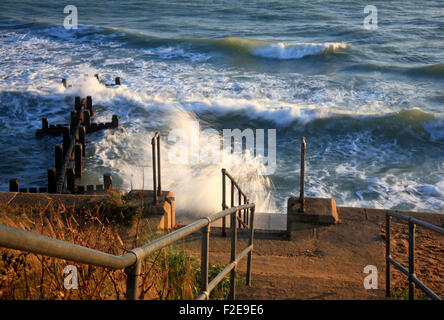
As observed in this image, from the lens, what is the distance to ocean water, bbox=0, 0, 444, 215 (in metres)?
13.2

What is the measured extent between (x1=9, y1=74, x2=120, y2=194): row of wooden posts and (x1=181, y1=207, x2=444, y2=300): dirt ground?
2620 mm

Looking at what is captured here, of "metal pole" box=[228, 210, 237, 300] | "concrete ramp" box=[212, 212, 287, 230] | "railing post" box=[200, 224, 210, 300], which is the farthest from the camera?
"concrete ramp" box=[212, 212, 287, 230]

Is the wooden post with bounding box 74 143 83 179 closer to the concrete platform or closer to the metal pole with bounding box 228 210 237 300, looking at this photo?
the concrete platform

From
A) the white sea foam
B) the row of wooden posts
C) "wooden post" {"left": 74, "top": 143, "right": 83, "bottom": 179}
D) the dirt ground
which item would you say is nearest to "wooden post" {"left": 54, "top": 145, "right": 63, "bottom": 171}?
the row of wooden posts

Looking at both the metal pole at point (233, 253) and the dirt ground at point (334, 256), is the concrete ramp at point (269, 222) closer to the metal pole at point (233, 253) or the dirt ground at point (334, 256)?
the dirt ground at point (334, 256)

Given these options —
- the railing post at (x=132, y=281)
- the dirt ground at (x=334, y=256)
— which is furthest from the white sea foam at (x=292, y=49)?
the railing post at (x=132, y=281)

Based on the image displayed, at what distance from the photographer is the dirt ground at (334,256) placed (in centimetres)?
511

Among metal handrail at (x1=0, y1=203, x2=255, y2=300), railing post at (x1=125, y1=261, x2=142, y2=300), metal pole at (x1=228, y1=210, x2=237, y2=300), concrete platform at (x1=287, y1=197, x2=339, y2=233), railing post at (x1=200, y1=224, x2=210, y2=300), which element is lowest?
concrete platform at (x1=287, y1=197, x2=339, y2=233)

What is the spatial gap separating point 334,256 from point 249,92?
1509cm

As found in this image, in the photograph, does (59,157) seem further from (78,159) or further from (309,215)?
(309,215)

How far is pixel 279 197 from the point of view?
484 inches

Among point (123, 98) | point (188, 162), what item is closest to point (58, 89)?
point (123, 98)

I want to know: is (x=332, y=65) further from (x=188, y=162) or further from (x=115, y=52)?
(x=188, y=162)

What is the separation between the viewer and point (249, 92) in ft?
69.7
